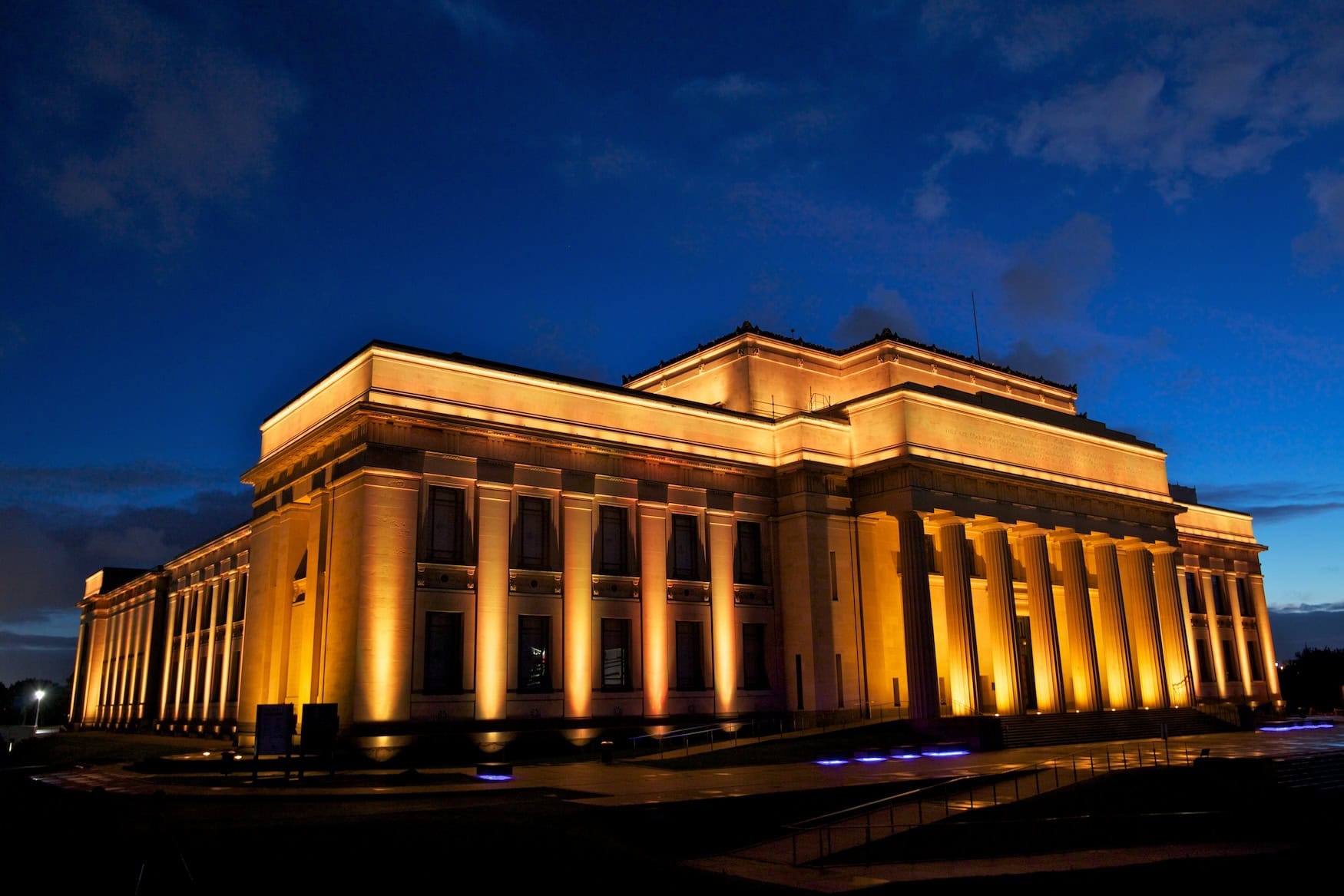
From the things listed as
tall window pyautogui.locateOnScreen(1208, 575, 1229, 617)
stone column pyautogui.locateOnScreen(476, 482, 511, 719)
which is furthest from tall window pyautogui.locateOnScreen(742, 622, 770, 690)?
tall window pyautogui.locateOnScreen(1208, 575, 1229, 617)

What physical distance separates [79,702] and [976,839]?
85.3 metres

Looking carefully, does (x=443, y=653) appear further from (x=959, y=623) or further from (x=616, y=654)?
(x=959, y=623)

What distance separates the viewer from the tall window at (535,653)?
120 feet

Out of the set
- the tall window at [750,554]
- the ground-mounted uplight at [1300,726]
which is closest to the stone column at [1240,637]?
the ground-mounted uplight at [1300,726]

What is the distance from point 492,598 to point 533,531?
10.2 ft

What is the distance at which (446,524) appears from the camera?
117 ft

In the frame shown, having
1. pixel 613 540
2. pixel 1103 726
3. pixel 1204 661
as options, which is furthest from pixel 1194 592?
pixel 613 540

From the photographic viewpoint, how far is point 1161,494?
174 ft

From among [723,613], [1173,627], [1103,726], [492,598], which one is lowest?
[1103,726]

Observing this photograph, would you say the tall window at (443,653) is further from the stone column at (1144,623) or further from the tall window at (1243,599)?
the tall window at (1243,599)

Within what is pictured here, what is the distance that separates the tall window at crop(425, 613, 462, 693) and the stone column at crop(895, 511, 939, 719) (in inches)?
691

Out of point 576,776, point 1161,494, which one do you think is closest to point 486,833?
point 576,776

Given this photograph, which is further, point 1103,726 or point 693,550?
point 1103,726

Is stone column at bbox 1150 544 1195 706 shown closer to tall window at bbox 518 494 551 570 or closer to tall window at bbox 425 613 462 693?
tall window at bbox 518 494 551 570
